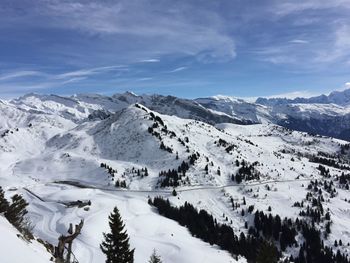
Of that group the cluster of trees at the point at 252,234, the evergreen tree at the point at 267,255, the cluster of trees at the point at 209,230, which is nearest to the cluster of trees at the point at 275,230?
the cluster of trees at the point at 252,234

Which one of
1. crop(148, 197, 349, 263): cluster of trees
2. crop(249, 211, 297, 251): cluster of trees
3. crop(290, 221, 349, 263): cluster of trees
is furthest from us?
crop(249, 211, 297, 251): cluster of trees

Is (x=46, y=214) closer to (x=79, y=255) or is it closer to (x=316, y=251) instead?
(x=79, y=255)

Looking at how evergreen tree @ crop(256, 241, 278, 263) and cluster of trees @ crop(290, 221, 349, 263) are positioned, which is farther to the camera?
cluster of trees @ crop(290, 221, 349, 263)

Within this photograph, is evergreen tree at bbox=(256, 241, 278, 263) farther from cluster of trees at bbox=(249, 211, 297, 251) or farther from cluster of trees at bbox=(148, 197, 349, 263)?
cluster of trees at bbox=(249, 211, 297, 251)

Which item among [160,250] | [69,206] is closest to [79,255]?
[160,250]

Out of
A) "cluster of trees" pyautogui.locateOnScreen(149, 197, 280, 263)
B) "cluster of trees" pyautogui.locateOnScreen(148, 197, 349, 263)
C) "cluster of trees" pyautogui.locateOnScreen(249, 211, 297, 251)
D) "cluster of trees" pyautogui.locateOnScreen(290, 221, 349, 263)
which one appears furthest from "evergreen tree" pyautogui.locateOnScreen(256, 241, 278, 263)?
"cluster of trees" pyautogui.locateOnScreen(249, 211, 297, 251)

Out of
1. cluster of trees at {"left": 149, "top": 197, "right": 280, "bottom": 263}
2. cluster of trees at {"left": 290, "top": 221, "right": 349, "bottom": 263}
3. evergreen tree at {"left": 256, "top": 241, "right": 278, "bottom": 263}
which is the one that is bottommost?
cluster of trees at {"left": 290, "top": 221, "right": 349, "bottom": 263}

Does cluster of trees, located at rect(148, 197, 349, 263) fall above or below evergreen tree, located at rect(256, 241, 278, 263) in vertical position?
below

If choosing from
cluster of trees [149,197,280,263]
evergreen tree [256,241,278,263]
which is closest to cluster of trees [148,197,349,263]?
cluster of trees [149,197,280,263]

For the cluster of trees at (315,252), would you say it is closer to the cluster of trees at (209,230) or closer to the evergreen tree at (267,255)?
the cluster of trees at (209,230)

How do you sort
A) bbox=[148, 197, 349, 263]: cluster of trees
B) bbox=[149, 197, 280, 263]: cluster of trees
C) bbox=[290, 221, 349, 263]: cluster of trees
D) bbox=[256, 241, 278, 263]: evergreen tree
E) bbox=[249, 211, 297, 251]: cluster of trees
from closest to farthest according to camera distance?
bbox=[256, 241, 278, 263]: evergreen tree < bbox=[149, 197, 280, 263]: cluster of trees < bbox=[148, 197, 349, 263]: cluster of trees < bbox=[290, 221, 349, 263]: cluster of trees < bbox=[249, 211, 297, 251]: cluster of trees

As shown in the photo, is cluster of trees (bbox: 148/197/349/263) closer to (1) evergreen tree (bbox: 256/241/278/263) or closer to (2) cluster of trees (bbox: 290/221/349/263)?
(2) cluster of trees (bbox: 290/221/349/263)

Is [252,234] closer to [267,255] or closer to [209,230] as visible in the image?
[209,230]

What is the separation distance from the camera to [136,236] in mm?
136125
